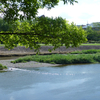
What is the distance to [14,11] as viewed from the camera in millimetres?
9539

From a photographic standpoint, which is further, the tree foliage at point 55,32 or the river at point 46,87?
the river at point 46,87

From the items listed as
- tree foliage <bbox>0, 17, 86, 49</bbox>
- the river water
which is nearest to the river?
the river water

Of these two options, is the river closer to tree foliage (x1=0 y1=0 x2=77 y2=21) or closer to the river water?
the river water

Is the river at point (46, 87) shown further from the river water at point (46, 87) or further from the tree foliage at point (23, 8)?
the tree foliage at point (23, 8)

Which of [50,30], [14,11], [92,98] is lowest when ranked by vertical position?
[92,98]

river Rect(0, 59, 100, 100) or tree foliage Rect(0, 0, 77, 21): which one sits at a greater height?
tree foliage Rect(0, 0, 77, 21)

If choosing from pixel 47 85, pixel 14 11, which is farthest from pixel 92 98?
pixel 14 11

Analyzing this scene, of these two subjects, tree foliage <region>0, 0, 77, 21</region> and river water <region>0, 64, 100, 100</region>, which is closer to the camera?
tree foliage <region>0, 0, 77, 21</region>

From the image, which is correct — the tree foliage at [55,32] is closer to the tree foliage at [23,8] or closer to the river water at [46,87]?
the tree foliage at [23,8]

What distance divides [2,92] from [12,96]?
4.52ft

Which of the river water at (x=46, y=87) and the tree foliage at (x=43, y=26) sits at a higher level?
the tree foliage at (x=43, y=26)

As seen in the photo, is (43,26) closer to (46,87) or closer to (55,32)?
(55,32)

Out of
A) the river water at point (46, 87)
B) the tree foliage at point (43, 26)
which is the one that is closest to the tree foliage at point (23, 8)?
the tree foliage at point (43, 26)

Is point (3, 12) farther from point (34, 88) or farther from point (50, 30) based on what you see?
point (34, 88)
